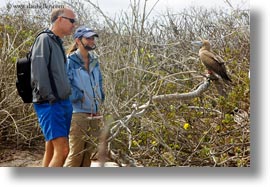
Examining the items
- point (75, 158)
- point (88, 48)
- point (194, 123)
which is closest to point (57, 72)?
point (88, 48)

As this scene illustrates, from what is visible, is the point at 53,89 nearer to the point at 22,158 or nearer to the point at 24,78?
the point at 24,78

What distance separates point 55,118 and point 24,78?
0.78 feet

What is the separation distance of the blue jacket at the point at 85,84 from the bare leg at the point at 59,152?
159 mm

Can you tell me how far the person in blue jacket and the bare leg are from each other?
0.03 m

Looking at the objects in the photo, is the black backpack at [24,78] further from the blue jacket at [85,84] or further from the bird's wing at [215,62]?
the bird's wing at [215,62]

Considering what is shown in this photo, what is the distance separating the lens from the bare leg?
3082mm

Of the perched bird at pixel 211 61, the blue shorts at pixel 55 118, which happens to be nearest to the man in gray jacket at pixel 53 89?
the blue shorts at pixel 55 118

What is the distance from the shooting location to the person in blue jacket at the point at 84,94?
3.11 meters

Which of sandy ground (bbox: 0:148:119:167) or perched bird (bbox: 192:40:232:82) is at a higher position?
perched bird (bbox: 192:40:232:82)

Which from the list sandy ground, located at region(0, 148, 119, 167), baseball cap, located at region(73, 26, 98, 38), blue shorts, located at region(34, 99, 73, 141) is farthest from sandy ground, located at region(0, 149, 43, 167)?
baseball cap, located at region(73, 26, 98, 38)

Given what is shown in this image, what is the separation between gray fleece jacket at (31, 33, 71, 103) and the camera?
10.1ft

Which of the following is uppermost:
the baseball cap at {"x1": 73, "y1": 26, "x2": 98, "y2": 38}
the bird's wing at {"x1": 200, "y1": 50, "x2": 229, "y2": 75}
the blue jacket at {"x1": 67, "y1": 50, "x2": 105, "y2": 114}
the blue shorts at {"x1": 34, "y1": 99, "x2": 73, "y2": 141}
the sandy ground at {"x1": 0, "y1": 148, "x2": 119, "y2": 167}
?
the baseball cap at {"x1": 73, "y1": 26, "x2": 98, "y2": 38}

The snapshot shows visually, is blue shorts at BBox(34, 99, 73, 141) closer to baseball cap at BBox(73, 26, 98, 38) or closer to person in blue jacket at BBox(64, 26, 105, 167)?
person in blue jacket at BBox(64, 26, 105, 167)

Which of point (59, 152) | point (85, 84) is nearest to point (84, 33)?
point (85, 84)
